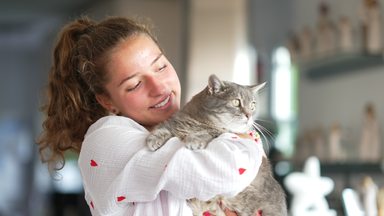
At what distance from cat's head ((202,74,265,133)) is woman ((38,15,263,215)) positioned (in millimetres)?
141

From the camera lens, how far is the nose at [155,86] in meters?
1.26

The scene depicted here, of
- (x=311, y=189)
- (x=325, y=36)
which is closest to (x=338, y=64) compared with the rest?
(x=325, y=36)

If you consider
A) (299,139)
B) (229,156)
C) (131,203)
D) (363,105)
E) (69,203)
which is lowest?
(69,203)

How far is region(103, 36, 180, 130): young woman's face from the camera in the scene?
126 cm

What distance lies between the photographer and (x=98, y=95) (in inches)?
55.2

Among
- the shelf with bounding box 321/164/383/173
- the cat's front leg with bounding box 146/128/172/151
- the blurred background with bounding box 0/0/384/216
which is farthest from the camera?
the blurred background with bounding box 0/0/384/216

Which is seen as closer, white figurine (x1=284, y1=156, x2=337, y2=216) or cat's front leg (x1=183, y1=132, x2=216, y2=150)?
cat's front leg (x1=183, y1=132, x2=216, y2=150)

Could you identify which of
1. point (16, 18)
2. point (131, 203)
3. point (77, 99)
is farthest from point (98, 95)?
point (16, 18)

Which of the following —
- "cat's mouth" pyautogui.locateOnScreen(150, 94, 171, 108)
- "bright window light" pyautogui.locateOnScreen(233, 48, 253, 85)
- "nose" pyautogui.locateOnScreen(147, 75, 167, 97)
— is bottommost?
"bright window light" pyautogui.locateOnScreen(233, 48, 253, 85)

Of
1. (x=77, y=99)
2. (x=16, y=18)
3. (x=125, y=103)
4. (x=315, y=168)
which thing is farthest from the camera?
(x=16, y=18)

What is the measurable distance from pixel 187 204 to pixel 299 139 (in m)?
2.71

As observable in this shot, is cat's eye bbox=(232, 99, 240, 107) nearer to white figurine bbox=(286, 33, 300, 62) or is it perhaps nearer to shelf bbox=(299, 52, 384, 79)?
shelf bbox=(299, 52, 384, 79)

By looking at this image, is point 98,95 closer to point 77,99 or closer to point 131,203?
point 77,99

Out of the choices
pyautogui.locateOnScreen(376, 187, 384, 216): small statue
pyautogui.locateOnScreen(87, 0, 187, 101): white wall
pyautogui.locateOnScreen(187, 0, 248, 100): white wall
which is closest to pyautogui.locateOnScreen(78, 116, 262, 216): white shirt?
pyautogui.locateOnScreen(376, 187, 384, 216): small statue
